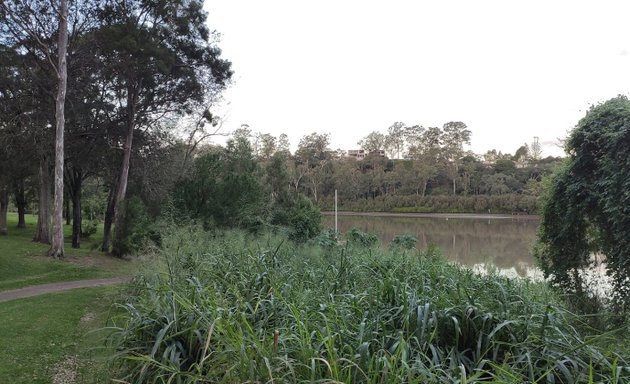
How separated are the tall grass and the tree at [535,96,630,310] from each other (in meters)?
4.25

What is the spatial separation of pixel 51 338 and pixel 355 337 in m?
5.07

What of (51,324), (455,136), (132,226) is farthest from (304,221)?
(455,136)

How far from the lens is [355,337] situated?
9.48 feet

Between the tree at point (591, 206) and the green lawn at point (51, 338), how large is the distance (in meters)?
7.65

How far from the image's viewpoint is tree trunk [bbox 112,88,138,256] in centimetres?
1617

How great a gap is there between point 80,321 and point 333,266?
4.54 m

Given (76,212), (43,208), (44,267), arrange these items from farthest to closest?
(76,212)
(43,208)
(44,267)

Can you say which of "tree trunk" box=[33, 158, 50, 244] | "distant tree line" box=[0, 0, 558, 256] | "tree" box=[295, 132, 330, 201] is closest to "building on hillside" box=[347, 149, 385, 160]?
"tree" box=[295, 132, 330, 201]

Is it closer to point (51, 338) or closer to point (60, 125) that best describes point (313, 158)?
point (60, 125)

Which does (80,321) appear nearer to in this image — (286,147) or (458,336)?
(458,336)

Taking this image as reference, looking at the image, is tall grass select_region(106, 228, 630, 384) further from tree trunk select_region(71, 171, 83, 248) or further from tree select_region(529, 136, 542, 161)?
tree select_region(529, 136, 542, 161)

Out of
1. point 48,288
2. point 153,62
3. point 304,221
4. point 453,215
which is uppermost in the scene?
point 153,62

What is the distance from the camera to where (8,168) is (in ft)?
59.7

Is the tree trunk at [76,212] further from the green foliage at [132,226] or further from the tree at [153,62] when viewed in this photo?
the green foliage at [132,226]
